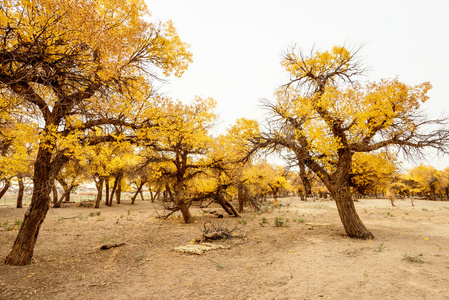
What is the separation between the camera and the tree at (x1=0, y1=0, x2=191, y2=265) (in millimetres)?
3018

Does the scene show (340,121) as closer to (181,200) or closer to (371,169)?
(371,169)

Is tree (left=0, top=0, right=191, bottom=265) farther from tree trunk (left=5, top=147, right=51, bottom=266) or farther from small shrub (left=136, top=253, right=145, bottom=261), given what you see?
small shrub (left=136, top=253, right=145, bottom=261)

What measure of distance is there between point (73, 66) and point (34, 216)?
16.5 feet

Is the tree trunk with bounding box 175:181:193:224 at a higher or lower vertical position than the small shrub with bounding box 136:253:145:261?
higher

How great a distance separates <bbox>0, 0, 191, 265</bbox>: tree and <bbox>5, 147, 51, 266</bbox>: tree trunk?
Answer: 0.07ft

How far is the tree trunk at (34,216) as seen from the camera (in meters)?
5.84

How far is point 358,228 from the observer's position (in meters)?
9.32

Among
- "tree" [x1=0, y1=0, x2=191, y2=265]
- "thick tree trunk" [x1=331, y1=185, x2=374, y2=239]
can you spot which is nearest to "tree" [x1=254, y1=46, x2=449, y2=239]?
"thick tree trunk" [x1=331, y1=185, x2=374, y2=239]

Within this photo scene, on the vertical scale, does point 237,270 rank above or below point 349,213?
below

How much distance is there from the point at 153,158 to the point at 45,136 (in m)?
7.35

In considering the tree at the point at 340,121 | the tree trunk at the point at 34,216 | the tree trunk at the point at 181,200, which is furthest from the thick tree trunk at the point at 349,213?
the tree trunk at the point at 34,216

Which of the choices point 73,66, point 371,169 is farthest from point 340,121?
point 73,66

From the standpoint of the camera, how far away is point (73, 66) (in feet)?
9.98

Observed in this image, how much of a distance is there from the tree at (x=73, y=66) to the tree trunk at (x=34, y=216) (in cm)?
2
